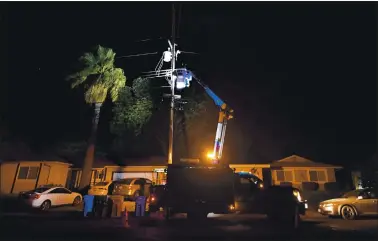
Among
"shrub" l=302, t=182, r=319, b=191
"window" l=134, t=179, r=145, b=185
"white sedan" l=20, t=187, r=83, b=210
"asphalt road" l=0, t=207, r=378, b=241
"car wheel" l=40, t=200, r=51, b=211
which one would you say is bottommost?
"asphalt road" l=0, t=207, r=378, b=241

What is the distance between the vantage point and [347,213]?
12.9 m

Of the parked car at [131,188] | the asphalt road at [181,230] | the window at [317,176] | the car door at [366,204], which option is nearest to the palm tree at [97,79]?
the parked car at [131,188]


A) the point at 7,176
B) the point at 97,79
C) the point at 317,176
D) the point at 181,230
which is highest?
the point at 97,79

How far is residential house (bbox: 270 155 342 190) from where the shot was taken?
23203mm

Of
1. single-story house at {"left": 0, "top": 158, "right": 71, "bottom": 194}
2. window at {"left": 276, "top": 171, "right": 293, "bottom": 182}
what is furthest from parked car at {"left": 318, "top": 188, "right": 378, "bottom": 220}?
single-story house at {"left": 0, "top": 158, "right": 71, "bottom": 194}

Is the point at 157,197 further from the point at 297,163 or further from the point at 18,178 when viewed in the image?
the point at 18,178

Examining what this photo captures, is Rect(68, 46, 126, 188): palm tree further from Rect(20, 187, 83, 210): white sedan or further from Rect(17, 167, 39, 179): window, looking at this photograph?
Rect(20, 187, 83, 210): white sedan

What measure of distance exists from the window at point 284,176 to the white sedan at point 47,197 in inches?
570

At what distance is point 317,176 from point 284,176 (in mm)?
2342

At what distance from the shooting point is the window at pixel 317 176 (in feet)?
76.7

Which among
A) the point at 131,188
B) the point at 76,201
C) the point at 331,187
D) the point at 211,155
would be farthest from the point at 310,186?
the point at 76,201

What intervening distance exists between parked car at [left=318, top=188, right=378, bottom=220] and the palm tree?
15317 mm

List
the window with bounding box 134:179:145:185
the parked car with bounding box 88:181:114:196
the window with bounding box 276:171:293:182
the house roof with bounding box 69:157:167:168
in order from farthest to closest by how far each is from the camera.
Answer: the house roof with bounding box 69:157:167:168 < the window with bounding box 276:171:293:182 < the parked car with bounding box 88:181:114:196 < the window with bounding box 134:179:145:185

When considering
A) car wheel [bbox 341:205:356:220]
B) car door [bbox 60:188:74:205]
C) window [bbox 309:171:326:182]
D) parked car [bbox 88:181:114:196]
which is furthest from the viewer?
window [bbox 309:171:326:182]
